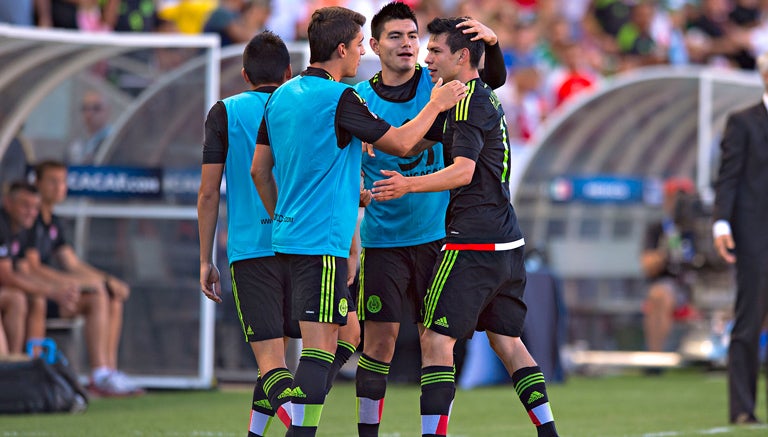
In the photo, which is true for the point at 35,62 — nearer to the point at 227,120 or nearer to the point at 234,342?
the point at 234,342

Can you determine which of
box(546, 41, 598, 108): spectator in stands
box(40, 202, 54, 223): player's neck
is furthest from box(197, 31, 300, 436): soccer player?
box(546, 41, 598, 108): spectator in stands

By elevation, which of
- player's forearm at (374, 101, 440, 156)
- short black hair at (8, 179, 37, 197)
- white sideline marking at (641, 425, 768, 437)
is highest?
player's forearm at (374, 101, 440, 156)

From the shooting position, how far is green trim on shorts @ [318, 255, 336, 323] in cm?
617

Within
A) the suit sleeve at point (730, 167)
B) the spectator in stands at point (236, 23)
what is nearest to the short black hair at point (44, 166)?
the spectator in stands at point (236, 23)

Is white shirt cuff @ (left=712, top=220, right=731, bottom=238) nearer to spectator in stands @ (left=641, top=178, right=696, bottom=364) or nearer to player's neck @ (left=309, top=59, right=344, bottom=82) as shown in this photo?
player's neck @ (left=309, top=59, right=344, bottom=82)

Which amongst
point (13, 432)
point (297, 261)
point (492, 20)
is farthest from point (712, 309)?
point (297, 261)

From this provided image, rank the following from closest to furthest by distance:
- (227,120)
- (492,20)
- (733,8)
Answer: (227,120) → (492,20) → (733,8)

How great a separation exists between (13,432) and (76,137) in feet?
15.5

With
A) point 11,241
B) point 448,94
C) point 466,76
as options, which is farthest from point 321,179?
point 11,241

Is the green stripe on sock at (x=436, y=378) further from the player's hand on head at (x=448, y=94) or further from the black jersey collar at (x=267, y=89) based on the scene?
the black jersey collar at (x=267, y=89)

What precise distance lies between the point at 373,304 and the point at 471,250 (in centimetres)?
71

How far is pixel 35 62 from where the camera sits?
41.2ft

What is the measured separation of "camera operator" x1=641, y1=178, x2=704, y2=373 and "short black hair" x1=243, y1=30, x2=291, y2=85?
8.86 meters

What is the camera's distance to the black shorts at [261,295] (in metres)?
6.76
